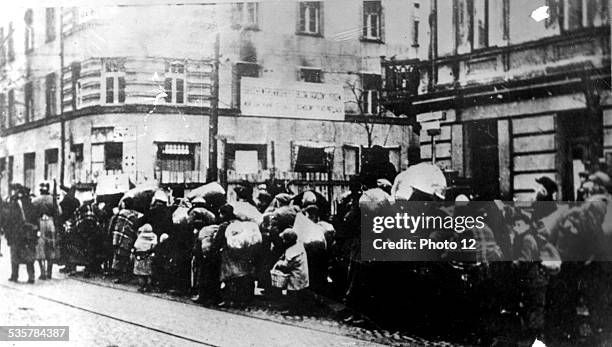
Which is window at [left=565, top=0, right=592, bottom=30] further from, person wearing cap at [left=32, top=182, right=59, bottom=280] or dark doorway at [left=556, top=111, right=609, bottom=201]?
person wearing cap at [left=32, top=182, right=59, bottom=280]

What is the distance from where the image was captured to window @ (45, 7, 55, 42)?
3.79 m

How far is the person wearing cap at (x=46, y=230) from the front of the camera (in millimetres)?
3852

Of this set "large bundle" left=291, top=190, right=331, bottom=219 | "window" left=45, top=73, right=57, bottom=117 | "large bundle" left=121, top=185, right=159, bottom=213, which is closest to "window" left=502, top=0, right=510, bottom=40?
"large bundle" left=291, top=190, right=331, bottom=219

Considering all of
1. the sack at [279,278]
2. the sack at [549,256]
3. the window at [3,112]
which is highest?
the window at [3,112]

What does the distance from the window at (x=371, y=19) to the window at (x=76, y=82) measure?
2011 mm

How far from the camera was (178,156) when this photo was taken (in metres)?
3.61

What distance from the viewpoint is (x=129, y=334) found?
3582 millimetres

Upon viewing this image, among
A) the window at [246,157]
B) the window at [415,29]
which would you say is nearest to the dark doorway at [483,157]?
the window at [415,29]

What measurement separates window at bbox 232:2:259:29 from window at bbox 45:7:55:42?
1308mm

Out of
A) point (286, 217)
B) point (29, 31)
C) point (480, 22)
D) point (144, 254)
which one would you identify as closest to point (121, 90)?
point (29, 31)

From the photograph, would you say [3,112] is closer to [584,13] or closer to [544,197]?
[544,197]

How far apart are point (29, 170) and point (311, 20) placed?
7.56 feet

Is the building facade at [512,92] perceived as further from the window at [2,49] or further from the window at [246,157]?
the window at [2,49]

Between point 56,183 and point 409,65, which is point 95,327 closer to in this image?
point 56,183
